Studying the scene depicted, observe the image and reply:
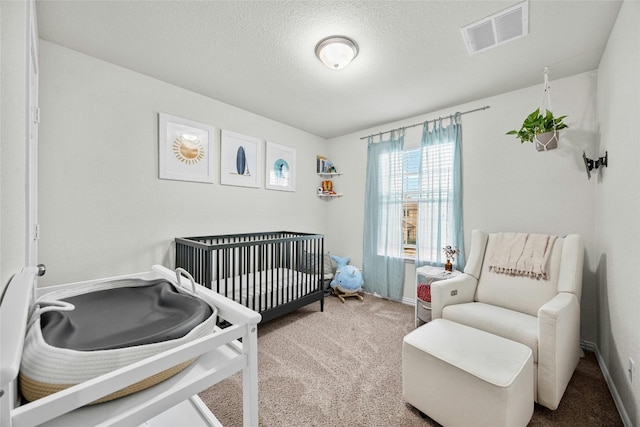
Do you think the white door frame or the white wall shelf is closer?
the white door frame

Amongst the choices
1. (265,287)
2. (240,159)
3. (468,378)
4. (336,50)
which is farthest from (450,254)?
(240,159)

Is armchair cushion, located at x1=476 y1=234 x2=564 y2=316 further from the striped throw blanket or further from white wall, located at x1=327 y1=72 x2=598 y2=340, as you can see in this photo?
white wall, located at x1=327 y1=72 x2=598 y2=340

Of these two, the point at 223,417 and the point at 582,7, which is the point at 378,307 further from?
the point at 582,7

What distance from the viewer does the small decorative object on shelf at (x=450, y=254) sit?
2.75 meters

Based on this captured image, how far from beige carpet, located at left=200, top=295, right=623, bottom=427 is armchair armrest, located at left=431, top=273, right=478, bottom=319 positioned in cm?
51

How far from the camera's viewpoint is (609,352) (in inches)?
69.8

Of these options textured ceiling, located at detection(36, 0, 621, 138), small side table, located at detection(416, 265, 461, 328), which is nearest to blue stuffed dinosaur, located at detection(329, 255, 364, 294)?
small side table, located at detection(416, 265, 461, 328)

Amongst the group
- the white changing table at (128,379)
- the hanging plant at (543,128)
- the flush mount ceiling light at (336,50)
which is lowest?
the white changing table at (128,379)

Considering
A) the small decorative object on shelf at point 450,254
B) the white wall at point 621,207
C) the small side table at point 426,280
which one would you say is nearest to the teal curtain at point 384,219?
the small side table at point 426,280

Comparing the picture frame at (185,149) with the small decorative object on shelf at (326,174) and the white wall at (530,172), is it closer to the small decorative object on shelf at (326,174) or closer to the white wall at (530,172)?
the small decorative object on shelf at (326,174)

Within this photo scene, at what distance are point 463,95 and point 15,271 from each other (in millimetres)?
3411

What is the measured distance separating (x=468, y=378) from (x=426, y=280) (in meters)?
1.58

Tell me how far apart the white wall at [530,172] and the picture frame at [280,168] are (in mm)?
1667

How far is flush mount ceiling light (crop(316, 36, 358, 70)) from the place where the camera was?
1.78 metres
